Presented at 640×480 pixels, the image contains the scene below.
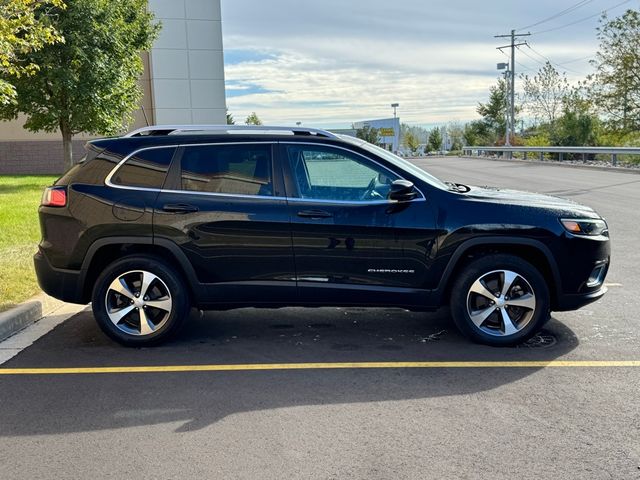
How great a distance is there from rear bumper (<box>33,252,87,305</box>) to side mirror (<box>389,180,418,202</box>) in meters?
2.82

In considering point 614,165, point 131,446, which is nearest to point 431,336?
point 131,446

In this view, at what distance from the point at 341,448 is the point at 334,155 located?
8.61 ft

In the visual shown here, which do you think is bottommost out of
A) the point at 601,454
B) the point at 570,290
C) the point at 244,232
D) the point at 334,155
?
the point at 601,454

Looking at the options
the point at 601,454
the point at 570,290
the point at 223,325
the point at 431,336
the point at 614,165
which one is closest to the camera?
the point at 601,454

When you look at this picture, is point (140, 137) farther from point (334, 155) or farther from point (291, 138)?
point (334, 155)

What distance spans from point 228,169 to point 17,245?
5.55 meters

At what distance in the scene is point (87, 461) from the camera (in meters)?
3.37

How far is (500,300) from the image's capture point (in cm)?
505

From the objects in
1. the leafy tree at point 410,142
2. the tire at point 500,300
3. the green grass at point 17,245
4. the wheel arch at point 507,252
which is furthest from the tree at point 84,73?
the leafy tree at point 410,142

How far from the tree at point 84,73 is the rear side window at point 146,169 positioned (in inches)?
512

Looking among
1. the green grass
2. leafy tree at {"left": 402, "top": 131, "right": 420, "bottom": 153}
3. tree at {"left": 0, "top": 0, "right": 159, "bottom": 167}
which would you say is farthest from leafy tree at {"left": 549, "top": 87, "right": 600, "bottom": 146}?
leafy tree at {"left": 402, "top": 131, "right": 420, "bottom": 153}

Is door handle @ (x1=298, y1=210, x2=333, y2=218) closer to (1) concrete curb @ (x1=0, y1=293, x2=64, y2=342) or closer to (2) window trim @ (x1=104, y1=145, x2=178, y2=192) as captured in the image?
(2) window trim @ (x1=104, y1=145, x2=178, y2=192)

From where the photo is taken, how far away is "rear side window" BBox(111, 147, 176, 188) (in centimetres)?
522

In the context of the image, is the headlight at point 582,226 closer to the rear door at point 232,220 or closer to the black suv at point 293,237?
the black suv at point 293,237
